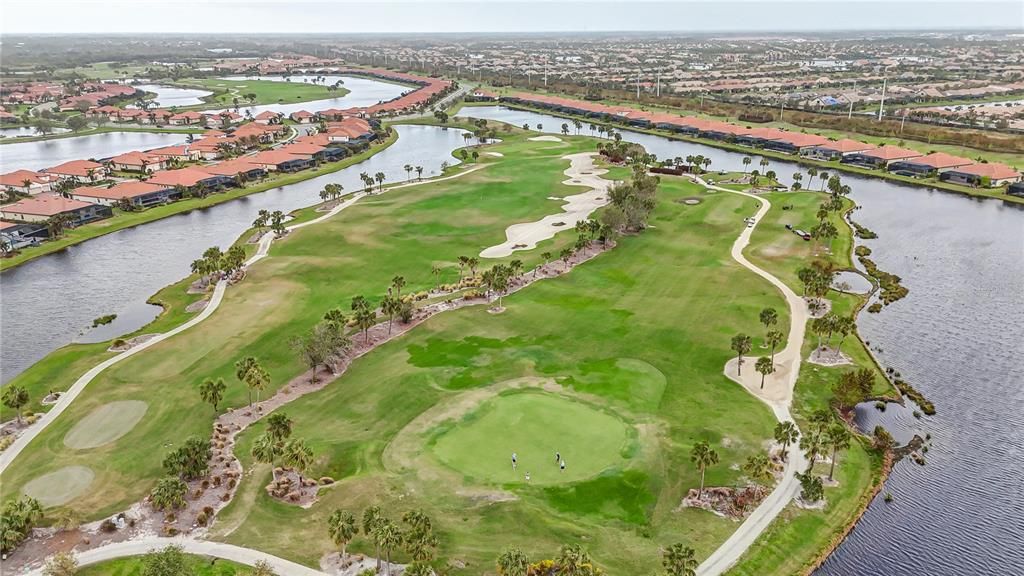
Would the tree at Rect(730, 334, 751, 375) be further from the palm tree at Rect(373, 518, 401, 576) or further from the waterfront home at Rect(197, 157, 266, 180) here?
the waterfront home at Rect(197, 157, 266, 180)

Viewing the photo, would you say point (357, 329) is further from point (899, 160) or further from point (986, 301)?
point (899, 160)

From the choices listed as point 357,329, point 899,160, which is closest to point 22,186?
point 357,329

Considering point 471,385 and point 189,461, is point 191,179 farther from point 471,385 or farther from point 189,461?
point 189,461

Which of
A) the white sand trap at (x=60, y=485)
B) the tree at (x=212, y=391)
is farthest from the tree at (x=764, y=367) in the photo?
the white sand trap at (x=60, y=485)

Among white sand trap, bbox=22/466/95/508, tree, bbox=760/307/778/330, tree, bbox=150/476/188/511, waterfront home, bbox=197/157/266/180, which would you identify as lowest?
white sand trap, bbox=22/466/95/508

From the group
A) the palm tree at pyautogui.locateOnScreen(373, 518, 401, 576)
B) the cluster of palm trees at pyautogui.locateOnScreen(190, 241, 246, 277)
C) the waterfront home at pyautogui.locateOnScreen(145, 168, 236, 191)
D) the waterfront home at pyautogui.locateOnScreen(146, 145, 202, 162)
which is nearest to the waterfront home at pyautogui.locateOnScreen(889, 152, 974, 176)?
Result: the cluster of palm trees at pyautogui.locateOnScreen(190, 241, 246, 277)
